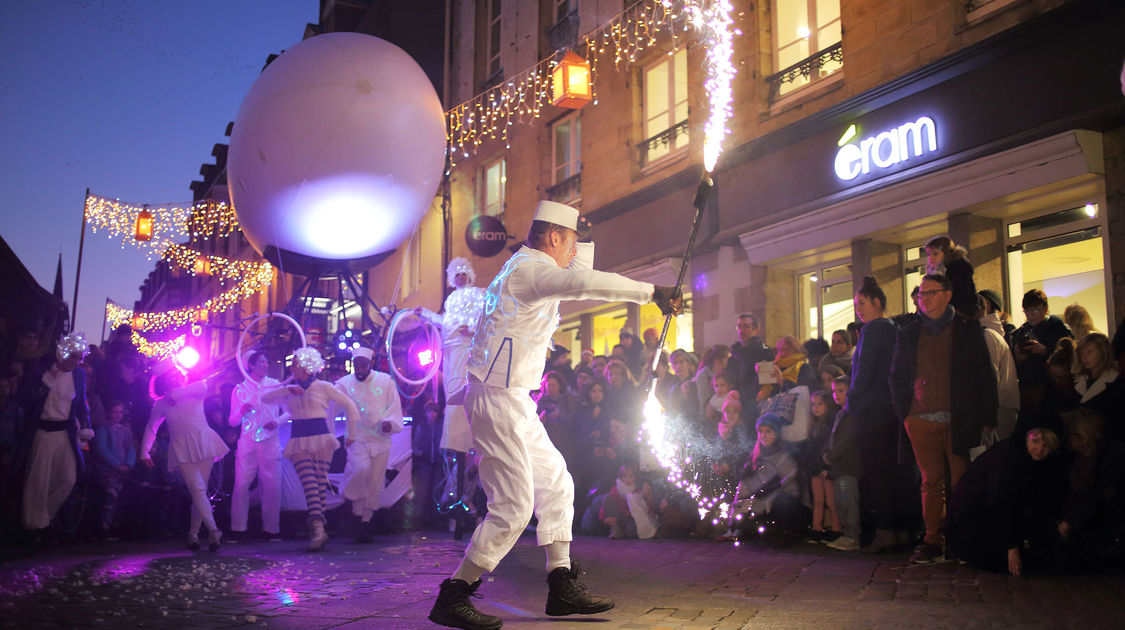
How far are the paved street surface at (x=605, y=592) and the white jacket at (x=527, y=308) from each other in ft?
4.25

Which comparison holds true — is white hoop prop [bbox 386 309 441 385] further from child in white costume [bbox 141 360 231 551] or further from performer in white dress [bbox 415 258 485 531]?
child in white costume [bbox 141 360 231 551]

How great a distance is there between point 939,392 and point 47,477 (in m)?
9.06

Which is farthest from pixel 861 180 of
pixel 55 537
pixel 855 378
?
pixel 55 537

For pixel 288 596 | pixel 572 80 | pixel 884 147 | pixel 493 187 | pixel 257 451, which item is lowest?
pixel 288 596

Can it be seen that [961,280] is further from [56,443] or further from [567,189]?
[567,189]

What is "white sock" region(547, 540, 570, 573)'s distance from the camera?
4.66 meters

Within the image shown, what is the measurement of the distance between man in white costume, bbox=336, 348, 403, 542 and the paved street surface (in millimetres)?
2092

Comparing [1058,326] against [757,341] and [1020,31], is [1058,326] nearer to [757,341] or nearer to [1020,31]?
[757,341]

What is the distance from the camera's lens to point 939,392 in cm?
639

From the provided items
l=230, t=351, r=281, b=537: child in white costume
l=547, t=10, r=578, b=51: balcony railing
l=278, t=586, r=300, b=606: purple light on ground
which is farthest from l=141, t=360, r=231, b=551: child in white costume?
l=547, t=10, r=578, b=51: balcony railing

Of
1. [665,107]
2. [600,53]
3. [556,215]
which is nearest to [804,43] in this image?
[665,107]

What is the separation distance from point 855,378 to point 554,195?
481 inches

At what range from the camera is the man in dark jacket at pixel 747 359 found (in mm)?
9179

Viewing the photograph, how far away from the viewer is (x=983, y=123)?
9664 millimetres
